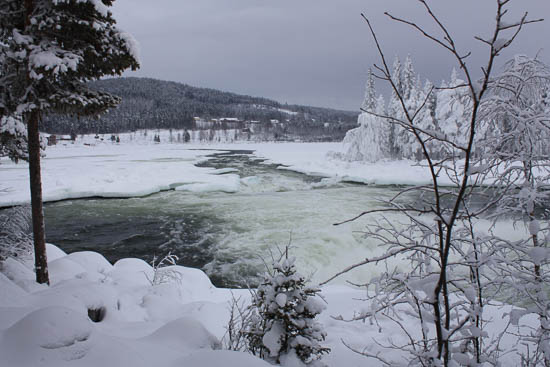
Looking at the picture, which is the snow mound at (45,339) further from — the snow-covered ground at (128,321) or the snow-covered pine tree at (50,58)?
the snow-covered pine tree at (50,58)

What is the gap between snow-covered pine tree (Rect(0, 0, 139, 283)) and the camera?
471cm

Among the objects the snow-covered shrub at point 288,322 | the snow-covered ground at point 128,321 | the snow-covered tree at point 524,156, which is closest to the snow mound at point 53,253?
the snow-covered ground at point 128,321

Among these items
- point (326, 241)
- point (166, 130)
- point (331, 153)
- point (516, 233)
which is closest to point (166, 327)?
point (326, 241)

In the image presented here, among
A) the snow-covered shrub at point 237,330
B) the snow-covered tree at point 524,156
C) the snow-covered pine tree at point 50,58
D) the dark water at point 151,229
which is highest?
the snow-covered pine tree at point 50,58

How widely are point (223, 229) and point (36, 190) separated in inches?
312

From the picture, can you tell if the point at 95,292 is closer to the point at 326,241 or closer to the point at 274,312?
the point at 274,312

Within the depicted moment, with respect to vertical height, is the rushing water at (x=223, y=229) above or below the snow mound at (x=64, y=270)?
below

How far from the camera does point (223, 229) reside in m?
12.8

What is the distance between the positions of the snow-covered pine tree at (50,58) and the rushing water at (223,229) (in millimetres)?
4592

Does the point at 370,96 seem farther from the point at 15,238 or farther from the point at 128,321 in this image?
the point at 128,321

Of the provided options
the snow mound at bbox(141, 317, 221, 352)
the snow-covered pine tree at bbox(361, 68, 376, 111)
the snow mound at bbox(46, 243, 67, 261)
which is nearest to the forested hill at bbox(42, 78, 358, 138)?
the snow-covered pine tree at bbox(361, 68, 376, 111)

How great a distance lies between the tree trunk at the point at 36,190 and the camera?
17.2ft

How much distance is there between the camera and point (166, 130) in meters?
127

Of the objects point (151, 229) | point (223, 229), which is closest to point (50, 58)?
point (223, 229)
